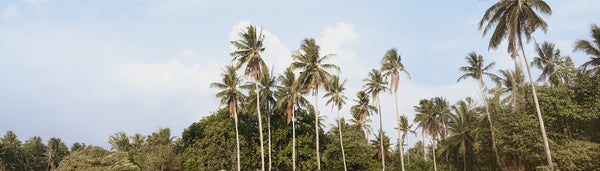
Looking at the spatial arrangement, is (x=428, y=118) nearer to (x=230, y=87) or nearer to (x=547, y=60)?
(x=547, y=60)

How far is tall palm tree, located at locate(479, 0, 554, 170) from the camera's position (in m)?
20.4

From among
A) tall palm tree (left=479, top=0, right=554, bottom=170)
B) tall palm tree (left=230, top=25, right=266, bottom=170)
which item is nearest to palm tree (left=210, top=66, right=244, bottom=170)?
tall palm tree (left=230, top=25, right=266, bottom=170)

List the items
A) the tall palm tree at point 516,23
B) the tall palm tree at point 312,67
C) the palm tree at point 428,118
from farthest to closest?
the palm tree at point 428,118 < the tall palm tree at point 312,67 < the tall palm tree at point 516,23

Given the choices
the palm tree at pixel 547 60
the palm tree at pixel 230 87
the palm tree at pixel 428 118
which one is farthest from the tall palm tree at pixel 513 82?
the palm tree at pixel 230 87

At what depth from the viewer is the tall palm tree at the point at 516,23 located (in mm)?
20438

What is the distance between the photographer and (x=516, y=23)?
67.5ft

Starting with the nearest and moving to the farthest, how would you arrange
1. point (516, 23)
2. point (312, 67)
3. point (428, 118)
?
1. point (516, 23)
2. point (312, 67)
3. point (428, 118)

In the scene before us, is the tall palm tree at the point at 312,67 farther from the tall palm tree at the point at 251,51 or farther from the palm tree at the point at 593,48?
the palm tree at the point at 593,48

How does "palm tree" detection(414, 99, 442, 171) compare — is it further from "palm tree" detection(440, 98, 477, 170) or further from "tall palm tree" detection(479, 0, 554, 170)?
"tall palm tree" detection(479, 0, 554, 170)

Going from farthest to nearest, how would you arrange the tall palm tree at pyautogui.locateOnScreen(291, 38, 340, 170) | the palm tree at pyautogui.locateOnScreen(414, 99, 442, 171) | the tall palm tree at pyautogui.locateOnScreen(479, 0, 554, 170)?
the palm tree at pyautogui.locateOnScreen(414, 99, 442, 171), the tall palm tree at pyautogui.locateOnScreen(291, 38, 340, 170), the tall palm tree at pyautogui.locateOnScreen(479, 0, 554, 170)

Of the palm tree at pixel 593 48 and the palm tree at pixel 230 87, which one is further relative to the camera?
the palm tree at pixel 230 87

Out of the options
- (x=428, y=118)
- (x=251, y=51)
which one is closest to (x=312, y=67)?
(x=251, y=51)

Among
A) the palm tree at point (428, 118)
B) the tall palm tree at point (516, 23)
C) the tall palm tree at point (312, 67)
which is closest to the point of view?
the tall palm tree at point (516, 23)

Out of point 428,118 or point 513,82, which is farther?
point 428,118
